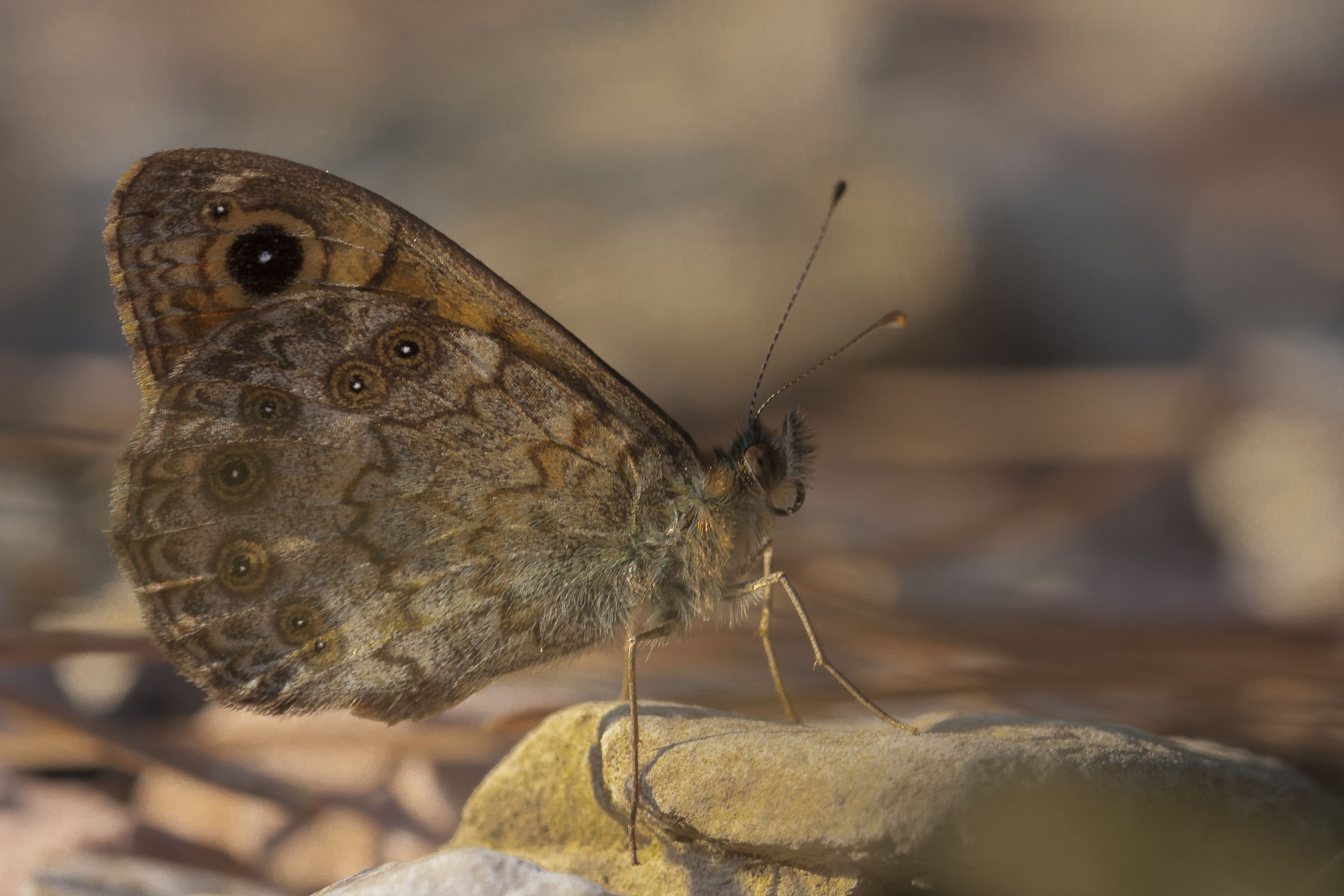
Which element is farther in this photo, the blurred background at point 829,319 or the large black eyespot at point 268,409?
the blurred background at point 829,319

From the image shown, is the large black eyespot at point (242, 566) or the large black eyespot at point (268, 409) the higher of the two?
the large black eyespot at point (268, 409)

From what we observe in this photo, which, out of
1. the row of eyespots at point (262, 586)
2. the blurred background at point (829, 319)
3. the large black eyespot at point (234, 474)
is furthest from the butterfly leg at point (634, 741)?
the blurred background at point (829, 319)

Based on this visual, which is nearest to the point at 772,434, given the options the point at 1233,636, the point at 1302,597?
the point at 1233,636

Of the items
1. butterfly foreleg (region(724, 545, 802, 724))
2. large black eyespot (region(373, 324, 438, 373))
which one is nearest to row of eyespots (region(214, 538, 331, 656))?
large black eyespot (region(373, 324, 438, 373))

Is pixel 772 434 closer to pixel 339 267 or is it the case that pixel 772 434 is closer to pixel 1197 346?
pixel 339 267

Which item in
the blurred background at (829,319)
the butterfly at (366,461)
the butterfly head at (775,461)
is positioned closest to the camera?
the butterfly at (366,461)

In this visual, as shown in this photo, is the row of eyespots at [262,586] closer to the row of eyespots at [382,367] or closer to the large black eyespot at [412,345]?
the row of eyespots at [382,367]

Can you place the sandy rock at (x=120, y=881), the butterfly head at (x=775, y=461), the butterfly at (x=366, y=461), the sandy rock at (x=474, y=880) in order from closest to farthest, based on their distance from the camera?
1. the sandy rock at (x=474, y=880)
2. the sandy rock at (x=120, y=881)
3. the butterfly at (x=366, y=461)
4. the butterfly head at (x=775, y=461)
